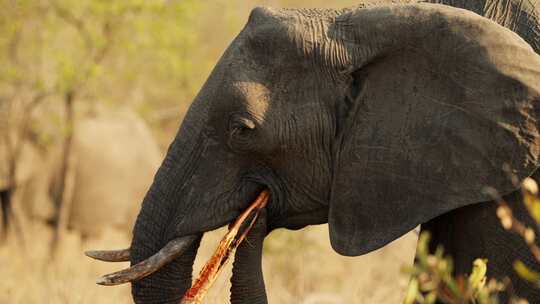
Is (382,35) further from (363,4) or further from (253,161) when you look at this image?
(253,161)

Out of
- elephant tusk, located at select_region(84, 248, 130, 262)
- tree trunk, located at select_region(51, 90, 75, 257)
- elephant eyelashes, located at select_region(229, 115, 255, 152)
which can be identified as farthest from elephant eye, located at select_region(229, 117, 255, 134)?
tree trunk, located at select_region(51, 90, 75, 257)

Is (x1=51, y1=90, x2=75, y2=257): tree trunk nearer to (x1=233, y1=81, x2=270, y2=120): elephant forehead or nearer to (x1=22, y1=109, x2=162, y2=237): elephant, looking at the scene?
(x1=22, y1=109, x2=162, y2=237): elephant

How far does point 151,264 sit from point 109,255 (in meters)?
0.37

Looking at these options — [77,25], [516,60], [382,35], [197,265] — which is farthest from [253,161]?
[77,25]

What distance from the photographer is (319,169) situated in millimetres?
4348

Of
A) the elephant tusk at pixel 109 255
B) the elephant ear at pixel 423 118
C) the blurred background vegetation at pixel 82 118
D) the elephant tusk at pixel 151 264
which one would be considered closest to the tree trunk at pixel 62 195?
the blurred background vegetation at pixel 82 118

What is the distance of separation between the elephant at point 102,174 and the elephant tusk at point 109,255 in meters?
9.70

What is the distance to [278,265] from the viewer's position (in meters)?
11.3

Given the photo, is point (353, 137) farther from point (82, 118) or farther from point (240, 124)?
point (82, 118)

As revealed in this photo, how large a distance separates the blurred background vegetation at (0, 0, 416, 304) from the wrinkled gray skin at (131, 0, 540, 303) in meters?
5.13

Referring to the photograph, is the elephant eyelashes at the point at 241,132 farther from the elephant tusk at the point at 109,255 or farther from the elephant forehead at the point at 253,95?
the elephant tusk at the point at 109,255

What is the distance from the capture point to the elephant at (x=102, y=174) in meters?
14.3

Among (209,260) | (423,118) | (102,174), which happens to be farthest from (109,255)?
(102,174)

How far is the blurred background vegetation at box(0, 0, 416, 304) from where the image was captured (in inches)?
452
